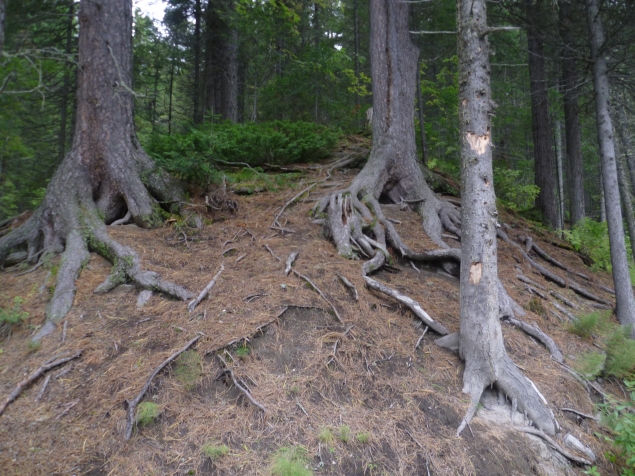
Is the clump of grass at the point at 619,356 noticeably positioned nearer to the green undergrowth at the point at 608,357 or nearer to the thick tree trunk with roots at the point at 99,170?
the green undergrowth at the point at 608,357

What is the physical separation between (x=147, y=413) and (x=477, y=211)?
3.47 metres

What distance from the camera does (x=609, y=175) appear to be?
5.93m

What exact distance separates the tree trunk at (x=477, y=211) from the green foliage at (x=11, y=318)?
4.63m

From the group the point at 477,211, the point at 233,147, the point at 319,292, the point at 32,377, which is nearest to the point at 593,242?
the point at 477,211

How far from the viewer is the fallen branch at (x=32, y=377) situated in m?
2.99

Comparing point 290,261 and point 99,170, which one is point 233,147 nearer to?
point 99,170

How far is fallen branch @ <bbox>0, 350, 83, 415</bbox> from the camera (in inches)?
118

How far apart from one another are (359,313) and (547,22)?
8.26 meters

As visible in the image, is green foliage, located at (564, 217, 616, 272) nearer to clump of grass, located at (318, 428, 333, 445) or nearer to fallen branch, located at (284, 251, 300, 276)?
fallen branch, located at (284, 251, 300, 276)

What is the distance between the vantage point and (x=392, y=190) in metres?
7.29

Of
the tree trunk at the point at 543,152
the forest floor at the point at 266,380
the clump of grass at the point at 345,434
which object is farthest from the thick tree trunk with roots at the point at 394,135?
the tree trunk at the point at 543,152

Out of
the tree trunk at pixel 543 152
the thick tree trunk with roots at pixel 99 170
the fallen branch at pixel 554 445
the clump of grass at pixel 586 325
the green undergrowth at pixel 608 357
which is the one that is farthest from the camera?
the tree trunk at pixel 543 152

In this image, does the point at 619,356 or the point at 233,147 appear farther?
the point at 233,147

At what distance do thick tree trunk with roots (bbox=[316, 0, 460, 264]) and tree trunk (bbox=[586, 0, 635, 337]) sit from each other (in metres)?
2.34
